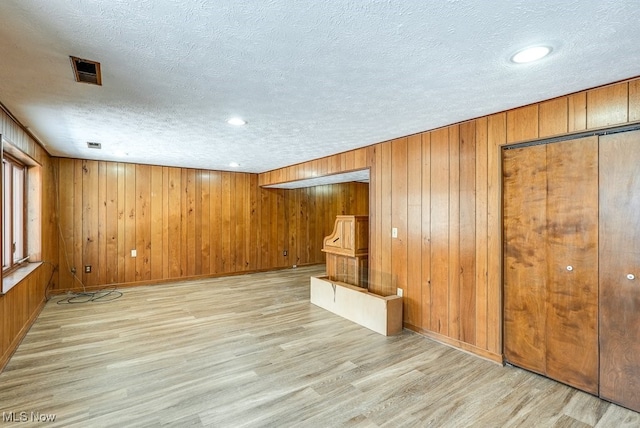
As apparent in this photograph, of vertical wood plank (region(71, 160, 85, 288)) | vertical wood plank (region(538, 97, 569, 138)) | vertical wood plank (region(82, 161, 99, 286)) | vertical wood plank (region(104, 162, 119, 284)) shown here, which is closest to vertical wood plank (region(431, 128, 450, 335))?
vertical wood plank (region(538, 97, 569, 138))

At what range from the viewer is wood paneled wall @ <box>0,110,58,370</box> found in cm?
274

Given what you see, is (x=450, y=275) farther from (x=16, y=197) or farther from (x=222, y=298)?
(x=16, y=197)

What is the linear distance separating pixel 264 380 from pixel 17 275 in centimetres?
299

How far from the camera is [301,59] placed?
1.83 metres

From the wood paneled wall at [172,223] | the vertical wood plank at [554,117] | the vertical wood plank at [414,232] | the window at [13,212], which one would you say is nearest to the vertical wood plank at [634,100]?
the vertical wood plank at [554,117]

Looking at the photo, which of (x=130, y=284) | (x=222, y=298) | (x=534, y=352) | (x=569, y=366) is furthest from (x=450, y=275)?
(x=130, y=284)

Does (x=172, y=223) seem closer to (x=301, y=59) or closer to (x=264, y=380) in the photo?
(x=264, y=380)

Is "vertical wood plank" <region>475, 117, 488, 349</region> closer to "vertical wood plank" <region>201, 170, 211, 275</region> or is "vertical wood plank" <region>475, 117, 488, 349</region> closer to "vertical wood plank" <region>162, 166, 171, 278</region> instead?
"vertical wood plank" <region>201, 170, 211, 275</region>

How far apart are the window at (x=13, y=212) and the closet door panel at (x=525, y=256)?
191 inches

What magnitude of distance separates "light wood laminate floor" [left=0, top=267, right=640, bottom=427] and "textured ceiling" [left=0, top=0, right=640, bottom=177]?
88.6 inches

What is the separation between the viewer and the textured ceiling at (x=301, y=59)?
140 cm

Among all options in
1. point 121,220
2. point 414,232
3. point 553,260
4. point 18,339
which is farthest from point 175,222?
point 553,260

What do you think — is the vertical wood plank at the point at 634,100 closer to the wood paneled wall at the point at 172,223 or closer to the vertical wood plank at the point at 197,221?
the wood paneled wall at the point at 172,223

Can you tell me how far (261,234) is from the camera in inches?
282
